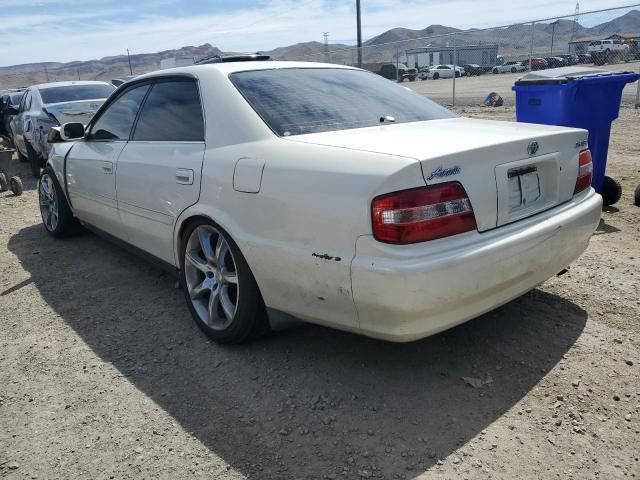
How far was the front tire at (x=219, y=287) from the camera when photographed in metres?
2.93

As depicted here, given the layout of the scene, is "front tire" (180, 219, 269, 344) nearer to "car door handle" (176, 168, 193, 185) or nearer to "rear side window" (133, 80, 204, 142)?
"car door handle" (176, 168, 193, 185)

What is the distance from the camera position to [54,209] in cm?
557

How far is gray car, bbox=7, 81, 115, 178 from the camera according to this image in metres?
8.99

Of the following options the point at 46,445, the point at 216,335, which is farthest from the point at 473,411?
the point at 46,445

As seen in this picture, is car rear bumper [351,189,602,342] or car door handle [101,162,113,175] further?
car door handle [101,162,113,175]

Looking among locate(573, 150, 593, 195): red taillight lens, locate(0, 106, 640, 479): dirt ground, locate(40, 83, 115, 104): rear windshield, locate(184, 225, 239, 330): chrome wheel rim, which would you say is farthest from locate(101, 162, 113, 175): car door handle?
locate(40, 83, 115, 104): rear windshield

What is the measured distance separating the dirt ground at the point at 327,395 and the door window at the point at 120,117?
1283mm

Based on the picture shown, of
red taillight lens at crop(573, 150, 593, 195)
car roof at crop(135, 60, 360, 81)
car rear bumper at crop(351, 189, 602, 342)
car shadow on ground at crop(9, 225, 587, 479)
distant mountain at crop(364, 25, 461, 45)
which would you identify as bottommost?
car shadow on ground at crop(9, 225, 587, 479)

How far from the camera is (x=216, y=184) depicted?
116 inches

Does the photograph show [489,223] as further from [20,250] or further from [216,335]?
[20,250]

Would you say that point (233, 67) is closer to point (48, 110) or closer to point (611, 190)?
point (611, 190)

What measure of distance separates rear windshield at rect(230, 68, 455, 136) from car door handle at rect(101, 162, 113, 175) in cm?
138

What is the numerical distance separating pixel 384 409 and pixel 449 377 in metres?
0.42

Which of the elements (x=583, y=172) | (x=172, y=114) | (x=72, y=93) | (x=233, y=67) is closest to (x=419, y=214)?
(x=583, y=172)
